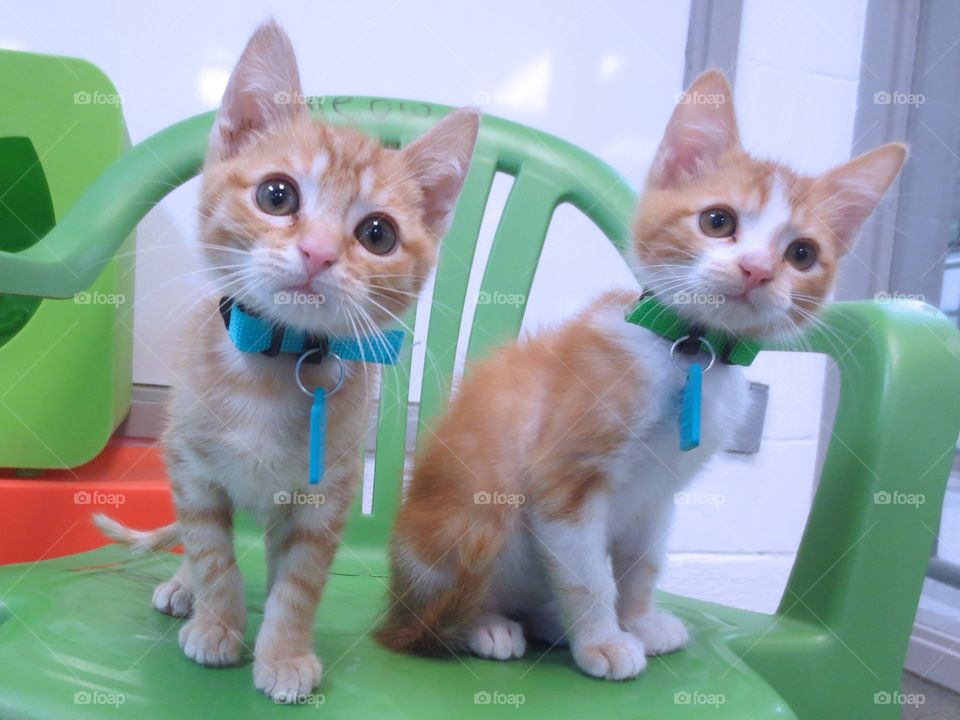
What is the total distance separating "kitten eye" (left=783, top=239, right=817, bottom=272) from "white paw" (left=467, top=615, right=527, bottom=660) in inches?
20.0

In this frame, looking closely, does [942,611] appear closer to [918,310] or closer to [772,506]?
[772,506]

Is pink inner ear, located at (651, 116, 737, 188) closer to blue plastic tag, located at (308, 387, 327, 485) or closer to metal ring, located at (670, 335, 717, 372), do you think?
metal ring, located at (670, 335, 717, 372)

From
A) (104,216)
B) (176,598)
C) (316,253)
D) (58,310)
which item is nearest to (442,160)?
(316,253)

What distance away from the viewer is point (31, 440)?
3.90 ft

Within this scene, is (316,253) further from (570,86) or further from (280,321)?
(570,86)

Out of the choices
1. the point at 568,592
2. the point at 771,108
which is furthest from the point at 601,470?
the point at 771,108

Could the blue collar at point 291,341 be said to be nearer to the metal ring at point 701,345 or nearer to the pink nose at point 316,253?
the pink nose at point 316,253

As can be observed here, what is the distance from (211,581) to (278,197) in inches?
14.8

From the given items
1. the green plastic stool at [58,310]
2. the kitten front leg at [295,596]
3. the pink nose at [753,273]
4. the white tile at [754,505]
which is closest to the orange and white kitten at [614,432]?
the pink nose at [753,273]

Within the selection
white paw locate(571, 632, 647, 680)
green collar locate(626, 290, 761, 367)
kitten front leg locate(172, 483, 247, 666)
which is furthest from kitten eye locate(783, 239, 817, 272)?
kitten front leg locate(172, 483, 247, 666)

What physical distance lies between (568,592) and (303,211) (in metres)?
0.46

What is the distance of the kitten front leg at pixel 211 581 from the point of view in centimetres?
74

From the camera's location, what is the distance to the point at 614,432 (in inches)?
32.1

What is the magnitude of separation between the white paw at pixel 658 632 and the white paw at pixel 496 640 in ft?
0.43
